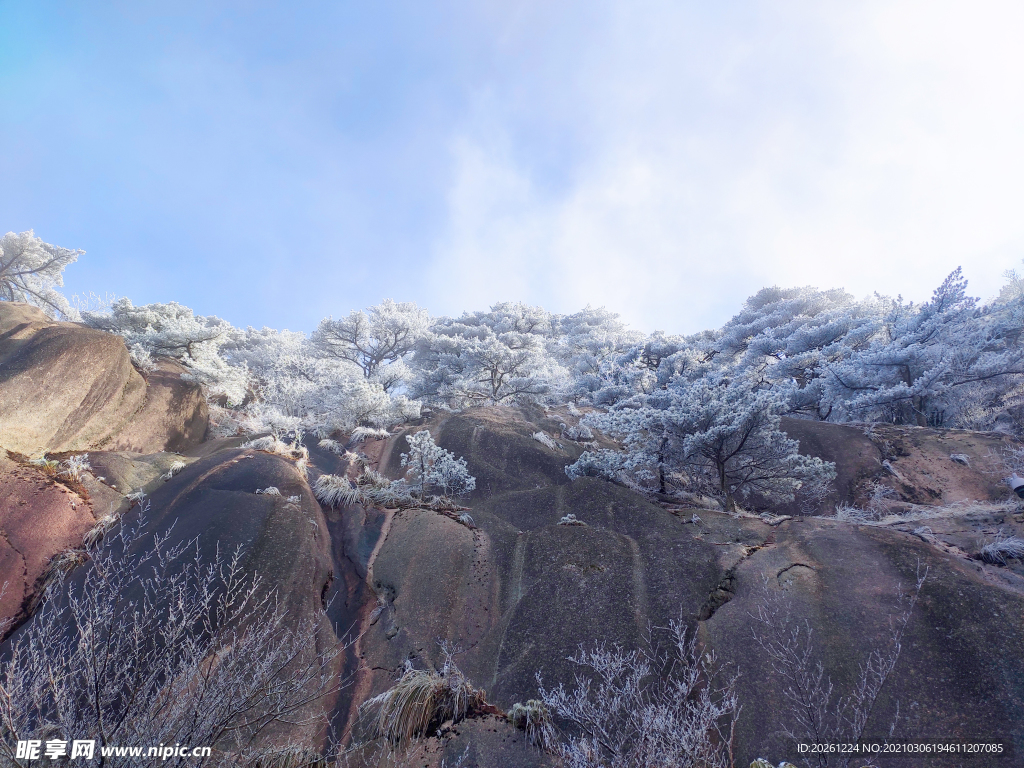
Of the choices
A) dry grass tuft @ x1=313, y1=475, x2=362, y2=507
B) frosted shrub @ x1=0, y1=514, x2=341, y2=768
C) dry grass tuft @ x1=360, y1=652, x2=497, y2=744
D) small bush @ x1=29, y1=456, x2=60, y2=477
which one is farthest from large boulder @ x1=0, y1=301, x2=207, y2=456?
dry grass tuft @ x1=360, y1=652, x2=497, y2=744

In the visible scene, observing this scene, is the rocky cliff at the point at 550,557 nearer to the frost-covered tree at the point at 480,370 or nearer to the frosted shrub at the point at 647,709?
the frosted shrub at the point at 647,709

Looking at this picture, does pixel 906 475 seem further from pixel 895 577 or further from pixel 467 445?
pixel 467 445

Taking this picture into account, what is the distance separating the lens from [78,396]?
9.80 m

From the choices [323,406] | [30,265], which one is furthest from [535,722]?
[30,265]

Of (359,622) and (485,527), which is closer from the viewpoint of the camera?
(359,622)

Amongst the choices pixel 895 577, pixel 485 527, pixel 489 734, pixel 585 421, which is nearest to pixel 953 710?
pixel 895 577

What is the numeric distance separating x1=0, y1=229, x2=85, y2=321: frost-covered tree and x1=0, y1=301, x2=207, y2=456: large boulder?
13226 mm

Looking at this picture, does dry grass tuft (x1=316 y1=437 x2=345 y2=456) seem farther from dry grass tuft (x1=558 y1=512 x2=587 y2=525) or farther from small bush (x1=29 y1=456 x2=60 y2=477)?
dry grass tuft (x1=558 y1=512 x2=587 y2=525)

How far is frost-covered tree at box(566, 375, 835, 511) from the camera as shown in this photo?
8.49 meters

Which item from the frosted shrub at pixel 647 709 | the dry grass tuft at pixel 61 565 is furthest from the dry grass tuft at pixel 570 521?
the dry grass tuft at pixel 61 565

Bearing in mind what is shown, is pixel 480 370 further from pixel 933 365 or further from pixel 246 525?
pixel 933 365

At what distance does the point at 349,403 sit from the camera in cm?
1359

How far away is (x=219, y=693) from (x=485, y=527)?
5.58 m

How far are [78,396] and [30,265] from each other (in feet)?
62.0
